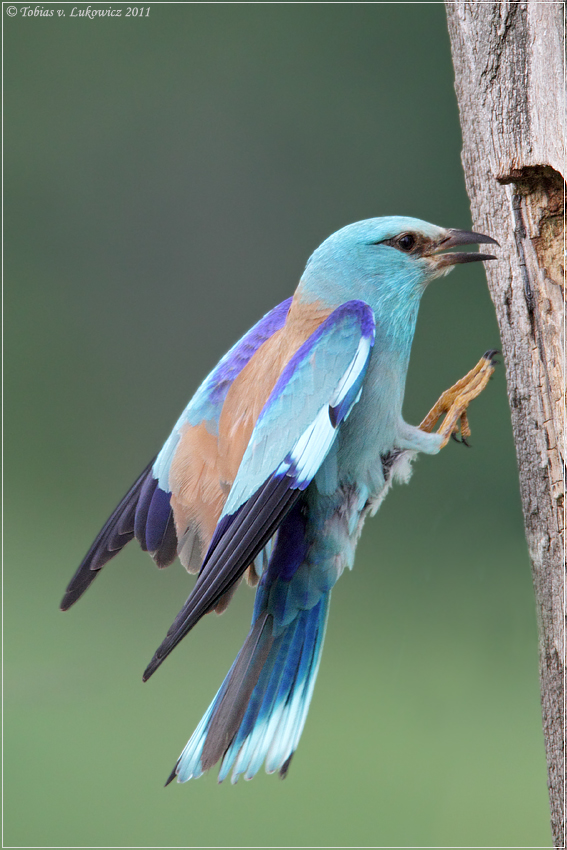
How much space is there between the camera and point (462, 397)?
120 centimetres

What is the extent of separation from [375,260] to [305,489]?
35 centimetres

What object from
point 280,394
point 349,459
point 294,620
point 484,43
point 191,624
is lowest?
point 294,620

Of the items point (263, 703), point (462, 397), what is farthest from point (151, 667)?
point (462, 397)

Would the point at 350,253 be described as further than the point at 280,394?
Yes

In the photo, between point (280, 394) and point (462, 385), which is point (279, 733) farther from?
point (462, 385)

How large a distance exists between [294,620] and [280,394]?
36cm

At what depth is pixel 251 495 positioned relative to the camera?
94 cm

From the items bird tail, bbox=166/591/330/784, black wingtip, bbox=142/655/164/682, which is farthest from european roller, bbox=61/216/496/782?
black wingtip, bbox=142/655/164/682

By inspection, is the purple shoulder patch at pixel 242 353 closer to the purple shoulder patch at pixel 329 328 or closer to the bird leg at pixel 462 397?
the purple shoulder patch at pixel 329 328

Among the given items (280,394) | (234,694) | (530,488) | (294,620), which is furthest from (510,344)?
(234,694)

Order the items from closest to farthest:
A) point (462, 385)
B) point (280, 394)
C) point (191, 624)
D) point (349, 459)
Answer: point (191, 624), point (280, 394), point (349, 459), point (462, 385)

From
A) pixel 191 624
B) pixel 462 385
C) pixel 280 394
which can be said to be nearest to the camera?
pixel 191 624

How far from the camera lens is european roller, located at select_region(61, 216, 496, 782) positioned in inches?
42.3

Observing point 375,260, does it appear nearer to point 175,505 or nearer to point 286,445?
point 286,445
